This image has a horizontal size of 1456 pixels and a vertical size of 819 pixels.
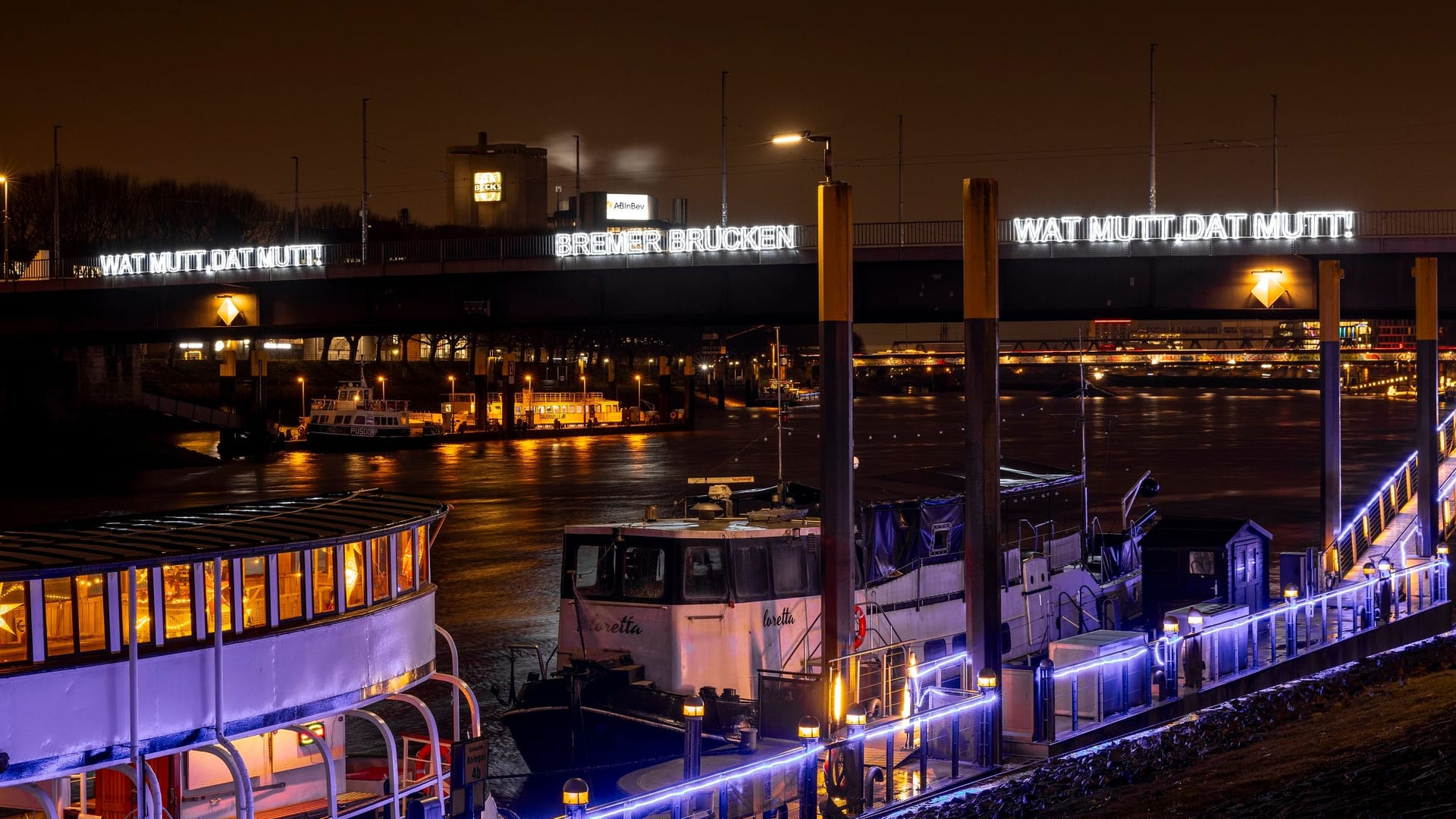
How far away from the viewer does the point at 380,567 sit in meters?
15.6

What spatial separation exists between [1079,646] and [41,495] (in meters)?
53.2

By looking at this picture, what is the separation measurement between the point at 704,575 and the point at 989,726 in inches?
189

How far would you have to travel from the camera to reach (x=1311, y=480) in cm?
7044

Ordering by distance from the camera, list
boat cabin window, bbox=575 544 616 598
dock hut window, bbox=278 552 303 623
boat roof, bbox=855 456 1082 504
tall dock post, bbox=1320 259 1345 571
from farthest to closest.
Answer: tall dock post, bbox=1320 259 1345 571, boat roof, bbox=855 456 1082 504, boat cabin window, bbox=575 544 616 598, dock hut window, bbox=278 552 303 623

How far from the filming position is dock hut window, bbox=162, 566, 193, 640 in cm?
1330

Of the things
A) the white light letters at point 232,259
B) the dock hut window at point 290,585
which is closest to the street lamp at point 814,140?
the dock hut window at point 290,585

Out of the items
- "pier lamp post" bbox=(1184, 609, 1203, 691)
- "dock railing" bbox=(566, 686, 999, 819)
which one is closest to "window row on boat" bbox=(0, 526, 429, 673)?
"dock railing" bbox=(566, 686, 999, 819)

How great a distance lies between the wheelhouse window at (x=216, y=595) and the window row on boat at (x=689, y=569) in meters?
6.43

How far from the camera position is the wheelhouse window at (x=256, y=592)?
45.7 feet

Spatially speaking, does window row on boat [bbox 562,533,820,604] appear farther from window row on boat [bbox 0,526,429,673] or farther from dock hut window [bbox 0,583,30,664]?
dock hut window [bbox 0,583,30,664]

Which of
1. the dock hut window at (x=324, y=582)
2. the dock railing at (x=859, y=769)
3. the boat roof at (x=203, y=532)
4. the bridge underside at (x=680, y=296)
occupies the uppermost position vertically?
the bridge underside at (x=680, y=296)

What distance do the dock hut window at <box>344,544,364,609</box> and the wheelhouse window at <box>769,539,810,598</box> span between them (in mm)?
6505

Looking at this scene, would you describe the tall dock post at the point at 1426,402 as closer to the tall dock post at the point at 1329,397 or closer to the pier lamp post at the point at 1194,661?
the tall dock post at the point at 1329,397

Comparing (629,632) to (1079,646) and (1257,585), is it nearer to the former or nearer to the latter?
(1079,646)
